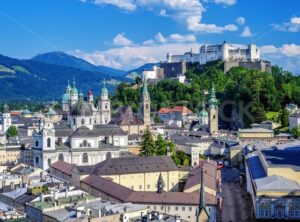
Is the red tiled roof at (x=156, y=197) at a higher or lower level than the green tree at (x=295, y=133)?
lower

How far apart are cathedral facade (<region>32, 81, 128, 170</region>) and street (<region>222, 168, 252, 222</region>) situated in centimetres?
1231

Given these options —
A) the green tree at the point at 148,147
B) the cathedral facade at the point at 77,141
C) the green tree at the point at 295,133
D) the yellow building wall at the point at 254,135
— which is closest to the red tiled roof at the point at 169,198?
the cathedral facade at the point at 77,141

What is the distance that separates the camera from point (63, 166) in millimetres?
49094

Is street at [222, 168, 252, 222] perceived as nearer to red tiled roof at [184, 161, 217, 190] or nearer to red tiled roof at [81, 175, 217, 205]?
red tiled roof at [184, 161, 217, 190]

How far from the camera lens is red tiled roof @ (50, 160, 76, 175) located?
47112 mm

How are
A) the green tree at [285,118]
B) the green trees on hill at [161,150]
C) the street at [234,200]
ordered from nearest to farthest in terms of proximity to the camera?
1. the street at [234,200]
2. the green trees on hill at [161,150]
3. the green tree at [285,118]

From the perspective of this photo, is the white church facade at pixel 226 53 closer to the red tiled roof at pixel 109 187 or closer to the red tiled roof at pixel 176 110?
the red tiled roof at pixel 176 110

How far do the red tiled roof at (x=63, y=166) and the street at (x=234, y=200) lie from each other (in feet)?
43.9

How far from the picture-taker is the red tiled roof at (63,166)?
47112 millimetres

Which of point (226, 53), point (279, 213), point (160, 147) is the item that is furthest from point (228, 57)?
point (279, 213)

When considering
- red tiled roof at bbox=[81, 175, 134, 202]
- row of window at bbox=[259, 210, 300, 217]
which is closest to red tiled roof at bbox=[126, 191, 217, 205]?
red tiled roof at bbox=[81, 175, 134, 202]

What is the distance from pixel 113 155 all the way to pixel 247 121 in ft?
97.9

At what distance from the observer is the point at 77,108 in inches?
Result: 2325

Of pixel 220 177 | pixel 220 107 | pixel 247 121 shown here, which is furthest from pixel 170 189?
pixel 220 107
